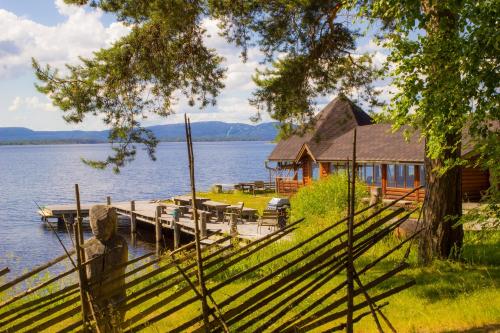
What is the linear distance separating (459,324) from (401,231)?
6615 mm

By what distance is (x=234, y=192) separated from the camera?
43.4 m

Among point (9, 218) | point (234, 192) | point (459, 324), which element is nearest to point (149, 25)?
point (459, 324)

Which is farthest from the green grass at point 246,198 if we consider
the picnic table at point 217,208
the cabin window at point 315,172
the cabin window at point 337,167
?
the cabin window at point 337,167

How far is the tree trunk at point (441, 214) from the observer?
11336mm

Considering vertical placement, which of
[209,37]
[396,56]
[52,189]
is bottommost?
[52,189]

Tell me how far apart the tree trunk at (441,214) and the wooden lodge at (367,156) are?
11723 mm

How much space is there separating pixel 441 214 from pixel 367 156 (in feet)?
67.0

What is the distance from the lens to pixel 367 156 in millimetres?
31594

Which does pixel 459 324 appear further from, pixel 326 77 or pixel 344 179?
pixel 344 179

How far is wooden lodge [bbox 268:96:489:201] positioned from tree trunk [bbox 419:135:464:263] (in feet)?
38.5

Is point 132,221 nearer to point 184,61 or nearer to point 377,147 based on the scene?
point 377,147

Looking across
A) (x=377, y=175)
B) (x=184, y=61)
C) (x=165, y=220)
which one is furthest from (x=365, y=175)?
(x=184, y=61)

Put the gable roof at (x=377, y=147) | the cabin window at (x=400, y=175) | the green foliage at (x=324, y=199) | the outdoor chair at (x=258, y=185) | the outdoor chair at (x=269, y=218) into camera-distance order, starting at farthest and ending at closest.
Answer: the outdoor chair at (x=258, y=185)
the cabin window at (x=400, y=175)
the gable roof at (x=377, y=147)
the outdoor chair at (x=269, y=218)
the green foliage at (x=324, y=199)

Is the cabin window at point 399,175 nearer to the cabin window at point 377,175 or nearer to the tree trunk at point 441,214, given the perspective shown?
the cabin window at point 377,175
